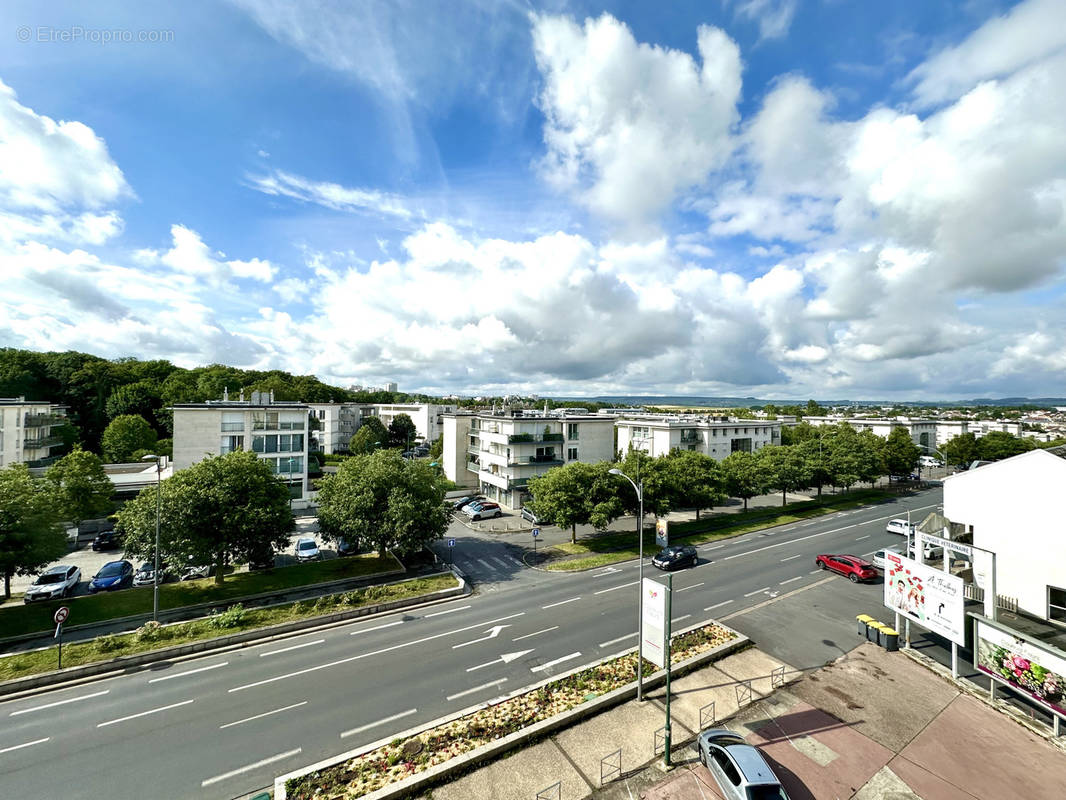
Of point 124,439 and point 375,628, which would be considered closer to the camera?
point 375,628

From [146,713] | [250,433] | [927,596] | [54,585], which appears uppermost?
[250,433]

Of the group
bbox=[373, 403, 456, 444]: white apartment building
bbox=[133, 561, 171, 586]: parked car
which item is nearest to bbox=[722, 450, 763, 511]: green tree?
bbox=[133, 561, 171, 586]: parked car

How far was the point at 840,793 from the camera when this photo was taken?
12.8 metres

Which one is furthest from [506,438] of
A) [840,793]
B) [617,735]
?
[840,793]

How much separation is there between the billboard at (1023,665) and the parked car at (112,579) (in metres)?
47.5

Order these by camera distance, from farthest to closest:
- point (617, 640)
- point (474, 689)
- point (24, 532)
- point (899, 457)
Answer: point (899, 457) < point (24, 532) < point (617, 640) < point (474, 689)

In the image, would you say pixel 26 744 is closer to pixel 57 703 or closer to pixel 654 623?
pixel 57 703

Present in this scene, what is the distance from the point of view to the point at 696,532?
43.2m

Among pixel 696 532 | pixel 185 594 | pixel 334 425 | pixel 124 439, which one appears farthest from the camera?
pixel 334 425

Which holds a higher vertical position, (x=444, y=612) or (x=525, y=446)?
(x=525, y=446)

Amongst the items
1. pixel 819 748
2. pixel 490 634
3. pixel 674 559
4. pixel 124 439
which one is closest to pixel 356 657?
pixel 490 634

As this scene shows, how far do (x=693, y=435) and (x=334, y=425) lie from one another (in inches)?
2937

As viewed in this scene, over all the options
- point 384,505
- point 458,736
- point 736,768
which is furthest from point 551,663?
point 384,505

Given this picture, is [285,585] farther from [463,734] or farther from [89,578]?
[463,734]
